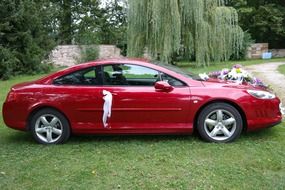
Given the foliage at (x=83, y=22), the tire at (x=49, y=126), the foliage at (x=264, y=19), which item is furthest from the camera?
the foliage at (x=83, y=22)

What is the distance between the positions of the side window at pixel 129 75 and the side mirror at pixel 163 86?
0.61 ft

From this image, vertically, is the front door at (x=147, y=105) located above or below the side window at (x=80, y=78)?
below

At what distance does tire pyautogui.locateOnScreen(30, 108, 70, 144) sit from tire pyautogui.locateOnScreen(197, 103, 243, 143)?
2.04 metres

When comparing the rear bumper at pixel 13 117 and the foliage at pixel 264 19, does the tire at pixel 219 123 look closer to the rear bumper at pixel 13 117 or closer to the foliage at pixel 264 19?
the rear bumper at pixel 13 117

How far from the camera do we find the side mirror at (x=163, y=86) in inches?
235

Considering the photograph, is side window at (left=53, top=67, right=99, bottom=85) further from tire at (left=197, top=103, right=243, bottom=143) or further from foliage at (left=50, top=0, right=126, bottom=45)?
foliage at (left=50, top=0, right=126, bottom=45)

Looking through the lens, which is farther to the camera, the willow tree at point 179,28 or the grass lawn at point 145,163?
the willow tree at point 179,28

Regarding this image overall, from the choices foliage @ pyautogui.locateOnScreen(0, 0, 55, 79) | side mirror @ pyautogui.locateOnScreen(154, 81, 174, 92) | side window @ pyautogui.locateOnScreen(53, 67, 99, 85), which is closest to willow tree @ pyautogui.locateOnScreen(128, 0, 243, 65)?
foliage @ pyautogui.locateOnScreen(0, 0, 55, 79)

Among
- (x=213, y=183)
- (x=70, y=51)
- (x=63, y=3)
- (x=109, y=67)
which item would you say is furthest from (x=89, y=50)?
(x=213, y=183)

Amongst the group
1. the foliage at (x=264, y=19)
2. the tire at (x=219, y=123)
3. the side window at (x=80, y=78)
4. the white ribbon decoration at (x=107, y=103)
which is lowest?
the tire at (x=219, y=123)

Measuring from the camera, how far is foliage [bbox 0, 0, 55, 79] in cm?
1919

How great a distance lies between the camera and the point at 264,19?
128 ft

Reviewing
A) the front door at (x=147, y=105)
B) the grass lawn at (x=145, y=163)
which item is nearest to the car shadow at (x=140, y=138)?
the grass lawn at (x=145, y=163)

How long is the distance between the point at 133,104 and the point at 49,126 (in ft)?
4.40
